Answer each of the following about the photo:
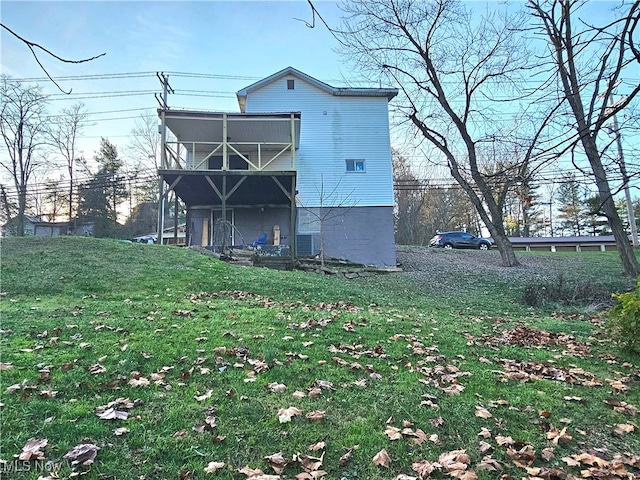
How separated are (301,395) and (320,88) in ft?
54.7

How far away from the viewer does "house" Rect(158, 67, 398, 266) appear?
16.7 m

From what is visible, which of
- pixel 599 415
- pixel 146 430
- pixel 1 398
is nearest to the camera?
pixel 146 430

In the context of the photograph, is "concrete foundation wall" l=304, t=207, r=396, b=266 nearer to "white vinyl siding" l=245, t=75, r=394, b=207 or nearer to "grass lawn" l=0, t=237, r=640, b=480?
"white vinyl siding" l=245, t=75, r=394, b=207

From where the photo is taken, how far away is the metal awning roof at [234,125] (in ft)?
44.5

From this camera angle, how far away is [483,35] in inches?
560

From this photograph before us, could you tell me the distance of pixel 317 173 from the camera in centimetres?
1711

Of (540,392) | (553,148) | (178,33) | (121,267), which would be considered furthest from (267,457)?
(121,267)

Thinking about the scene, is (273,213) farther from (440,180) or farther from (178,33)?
(440,180)

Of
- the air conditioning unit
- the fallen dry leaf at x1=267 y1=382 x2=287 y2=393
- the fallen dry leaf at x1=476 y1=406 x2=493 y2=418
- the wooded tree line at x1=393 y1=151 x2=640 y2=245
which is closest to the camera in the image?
the fallen dry leaf at x1=476 y1=406 x2=493 y2=418

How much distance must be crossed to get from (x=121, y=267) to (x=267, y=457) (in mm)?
8509

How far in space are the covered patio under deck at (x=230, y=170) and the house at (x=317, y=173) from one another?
0.21ft

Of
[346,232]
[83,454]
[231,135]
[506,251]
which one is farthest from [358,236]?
[83,454]

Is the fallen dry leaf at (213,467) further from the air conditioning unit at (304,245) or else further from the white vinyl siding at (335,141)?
the white vinyl siding at (335,141)

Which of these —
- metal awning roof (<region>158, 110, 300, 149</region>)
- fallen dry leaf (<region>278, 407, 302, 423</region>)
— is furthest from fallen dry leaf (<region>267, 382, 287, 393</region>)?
metal awning roof (<region>158, 110, 300, 149</region>)
